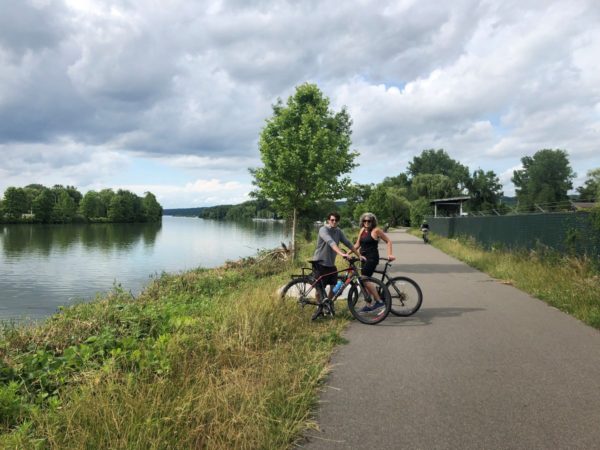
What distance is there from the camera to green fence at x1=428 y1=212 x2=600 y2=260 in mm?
10849

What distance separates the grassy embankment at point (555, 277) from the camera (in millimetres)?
7823

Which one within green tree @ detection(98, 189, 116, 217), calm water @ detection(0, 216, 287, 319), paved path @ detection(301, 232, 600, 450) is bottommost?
calm water @ detection(0, 216, 287, 319)

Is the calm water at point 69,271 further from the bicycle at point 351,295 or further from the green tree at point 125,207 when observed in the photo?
the green tree at point 125,207

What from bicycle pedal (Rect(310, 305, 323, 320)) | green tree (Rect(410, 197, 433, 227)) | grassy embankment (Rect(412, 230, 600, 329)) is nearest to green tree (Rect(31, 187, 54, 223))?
green tree (Rect(410, 197, 433, 227))

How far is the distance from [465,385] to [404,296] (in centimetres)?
322

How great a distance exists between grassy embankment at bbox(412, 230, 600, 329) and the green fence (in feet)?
1.06

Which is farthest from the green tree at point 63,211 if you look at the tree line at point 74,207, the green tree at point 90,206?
the green tree at point 90,206

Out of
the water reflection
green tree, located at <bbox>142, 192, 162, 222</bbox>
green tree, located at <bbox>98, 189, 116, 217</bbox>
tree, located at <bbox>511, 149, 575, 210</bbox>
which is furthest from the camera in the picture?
green tree, located at <bbox>142, 192, 162, 222</bbox>

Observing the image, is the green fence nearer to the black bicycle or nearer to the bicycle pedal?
the black bicycle

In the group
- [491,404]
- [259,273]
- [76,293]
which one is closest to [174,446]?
[491,404]

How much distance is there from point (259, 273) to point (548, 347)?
41.3 feet

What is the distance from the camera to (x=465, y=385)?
14.5 ft

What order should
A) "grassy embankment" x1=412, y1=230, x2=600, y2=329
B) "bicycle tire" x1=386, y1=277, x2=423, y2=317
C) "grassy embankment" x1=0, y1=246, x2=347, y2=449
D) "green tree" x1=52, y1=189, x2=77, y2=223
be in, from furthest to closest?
"green tree" x1=52, y1=189, x2=77, y2=223 → "grassy embankment" x1=412, y1=230, x2=600, y2=329 → "bicycle tire" x1=386, y1=277, x2=423, y2=317 → "grassy embankment" x1=0, y1=246, x2=347, y2=449

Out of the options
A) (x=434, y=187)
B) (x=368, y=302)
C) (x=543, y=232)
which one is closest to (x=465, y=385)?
(x=368, y=302)
